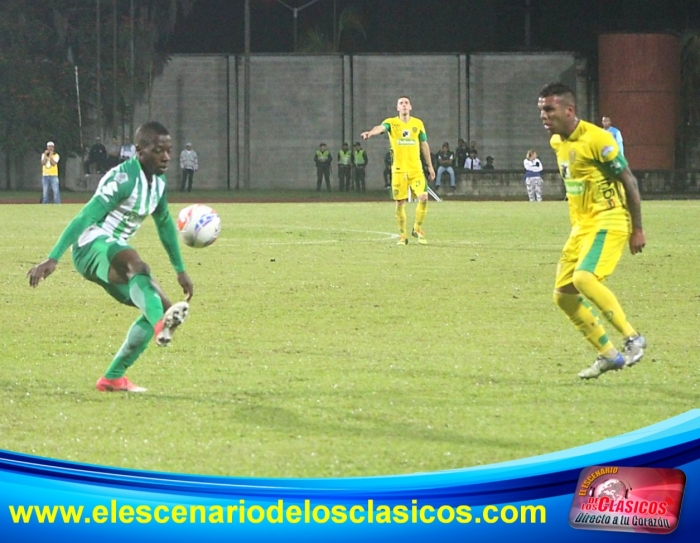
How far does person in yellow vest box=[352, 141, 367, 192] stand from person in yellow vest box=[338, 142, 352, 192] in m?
0.26

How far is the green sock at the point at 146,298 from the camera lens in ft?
26.0

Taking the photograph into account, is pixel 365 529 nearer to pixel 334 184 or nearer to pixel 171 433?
pixel 171 433

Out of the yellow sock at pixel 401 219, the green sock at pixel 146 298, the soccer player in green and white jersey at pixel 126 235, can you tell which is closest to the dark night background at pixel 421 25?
the yellow sock at pixel 401 219

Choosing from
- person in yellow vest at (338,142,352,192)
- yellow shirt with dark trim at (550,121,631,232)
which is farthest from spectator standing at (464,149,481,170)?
yellow shirt with dark trim at (550,121,631,232)

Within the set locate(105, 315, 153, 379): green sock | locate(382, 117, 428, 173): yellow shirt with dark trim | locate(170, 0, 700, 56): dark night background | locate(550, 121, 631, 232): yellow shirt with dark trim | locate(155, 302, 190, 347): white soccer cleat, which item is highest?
locate(170, 0, 700, 56): dark night background

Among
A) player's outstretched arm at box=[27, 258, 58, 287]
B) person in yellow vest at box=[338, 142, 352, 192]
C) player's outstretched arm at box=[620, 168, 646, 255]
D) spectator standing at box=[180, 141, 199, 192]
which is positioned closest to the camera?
player's outstretched arm at box=[27, 258, 58, 287]

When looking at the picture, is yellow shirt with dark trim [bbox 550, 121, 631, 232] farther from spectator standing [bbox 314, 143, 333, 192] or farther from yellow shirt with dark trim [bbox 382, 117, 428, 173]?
spectator standing [bbox 314, 143, 333, 192]

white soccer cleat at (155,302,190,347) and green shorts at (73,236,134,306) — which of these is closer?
white soccer cleat at (155,302,190,347)

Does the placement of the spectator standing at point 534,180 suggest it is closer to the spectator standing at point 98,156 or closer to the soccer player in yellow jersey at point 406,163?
the soccer player in yellow jersey at point 406,163

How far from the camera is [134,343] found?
8.13 meters

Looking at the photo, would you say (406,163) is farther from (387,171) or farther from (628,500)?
(387,171)

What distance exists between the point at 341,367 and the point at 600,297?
1.95 m

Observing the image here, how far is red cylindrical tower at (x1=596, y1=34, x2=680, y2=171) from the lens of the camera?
48.7 metres

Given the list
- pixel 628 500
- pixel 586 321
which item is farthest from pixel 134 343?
pixel 628 500
